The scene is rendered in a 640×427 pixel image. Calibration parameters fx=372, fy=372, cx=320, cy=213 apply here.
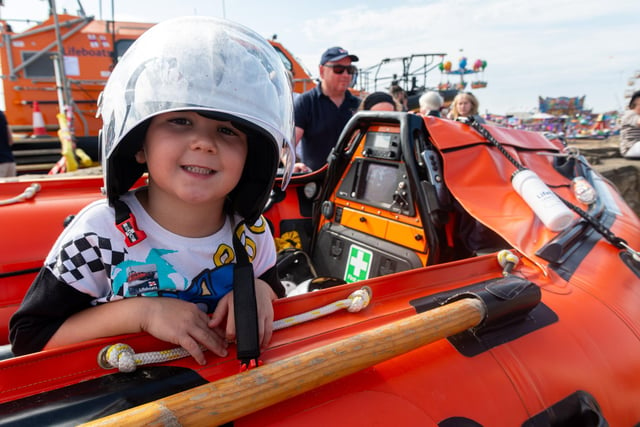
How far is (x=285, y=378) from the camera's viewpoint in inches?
28.0

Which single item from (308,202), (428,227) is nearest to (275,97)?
(428,227)

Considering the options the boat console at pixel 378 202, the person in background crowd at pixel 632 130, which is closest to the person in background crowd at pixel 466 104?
the boat console at pixel 378 202

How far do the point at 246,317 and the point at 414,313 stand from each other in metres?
0.55

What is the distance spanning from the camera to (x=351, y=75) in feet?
11.0

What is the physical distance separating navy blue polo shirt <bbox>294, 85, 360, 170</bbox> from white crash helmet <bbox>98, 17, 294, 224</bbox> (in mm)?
2271

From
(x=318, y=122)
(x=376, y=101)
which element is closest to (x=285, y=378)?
(x=318, y=122)

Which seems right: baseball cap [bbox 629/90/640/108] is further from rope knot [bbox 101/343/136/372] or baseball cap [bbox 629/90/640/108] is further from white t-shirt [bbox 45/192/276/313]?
rope knot [bbox 101/343/136/372]

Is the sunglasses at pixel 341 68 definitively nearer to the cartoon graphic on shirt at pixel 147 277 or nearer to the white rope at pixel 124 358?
the cartoon graphic on shirt at pixel 147 277

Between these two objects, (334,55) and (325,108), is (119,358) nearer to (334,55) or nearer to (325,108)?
(325,108)

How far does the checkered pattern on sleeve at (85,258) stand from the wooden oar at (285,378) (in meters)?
0.39

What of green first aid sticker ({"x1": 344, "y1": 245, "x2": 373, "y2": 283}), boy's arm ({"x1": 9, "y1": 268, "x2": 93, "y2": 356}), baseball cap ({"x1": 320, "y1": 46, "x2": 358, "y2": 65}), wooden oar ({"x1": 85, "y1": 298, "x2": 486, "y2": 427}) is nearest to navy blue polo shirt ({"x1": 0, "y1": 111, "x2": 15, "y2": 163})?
baseball cap ({"x1": 320, "y1": 46, "x2": 358, "y2": 65})

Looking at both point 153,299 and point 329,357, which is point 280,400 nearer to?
point 329,357

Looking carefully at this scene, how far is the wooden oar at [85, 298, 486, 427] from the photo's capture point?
0.60 m

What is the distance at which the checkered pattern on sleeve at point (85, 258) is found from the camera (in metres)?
0.84
